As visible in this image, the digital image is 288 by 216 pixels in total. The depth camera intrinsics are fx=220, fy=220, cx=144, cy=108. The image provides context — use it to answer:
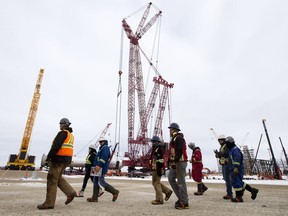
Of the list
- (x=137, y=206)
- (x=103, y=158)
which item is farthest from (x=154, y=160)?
(x=103, y=158)

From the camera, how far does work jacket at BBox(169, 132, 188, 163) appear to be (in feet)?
16.5

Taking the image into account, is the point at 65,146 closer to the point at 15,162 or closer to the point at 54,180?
the point at 54,180

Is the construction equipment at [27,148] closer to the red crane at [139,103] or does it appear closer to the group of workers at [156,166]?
the red crane at [139,103]

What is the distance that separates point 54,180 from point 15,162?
218 ft

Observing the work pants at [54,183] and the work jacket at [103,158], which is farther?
the work jacket at [103,158]

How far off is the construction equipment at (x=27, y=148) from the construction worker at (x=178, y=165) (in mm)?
63689

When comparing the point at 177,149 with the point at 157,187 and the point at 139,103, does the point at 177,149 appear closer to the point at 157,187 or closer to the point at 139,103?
the point at 157,187

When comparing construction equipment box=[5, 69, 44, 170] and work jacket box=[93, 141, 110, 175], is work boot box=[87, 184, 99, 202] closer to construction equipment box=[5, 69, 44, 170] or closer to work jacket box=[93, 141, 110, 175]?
work jacket box=[93, 141, 110, 175]

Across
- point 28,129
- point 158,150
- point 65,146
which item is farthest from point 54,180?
point 28,129

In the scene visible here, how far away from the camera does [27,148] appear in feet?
212

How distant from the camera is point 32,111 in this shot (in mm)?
68875

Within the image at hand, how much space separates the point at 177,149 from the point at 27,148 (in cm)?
6999

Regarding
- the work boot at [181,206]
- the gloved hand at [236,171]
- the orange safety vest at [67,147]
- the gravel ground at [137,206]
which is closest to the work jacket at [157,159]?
the gravel ground at [137,206]

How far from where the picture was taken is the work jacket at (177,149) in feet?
16.5
